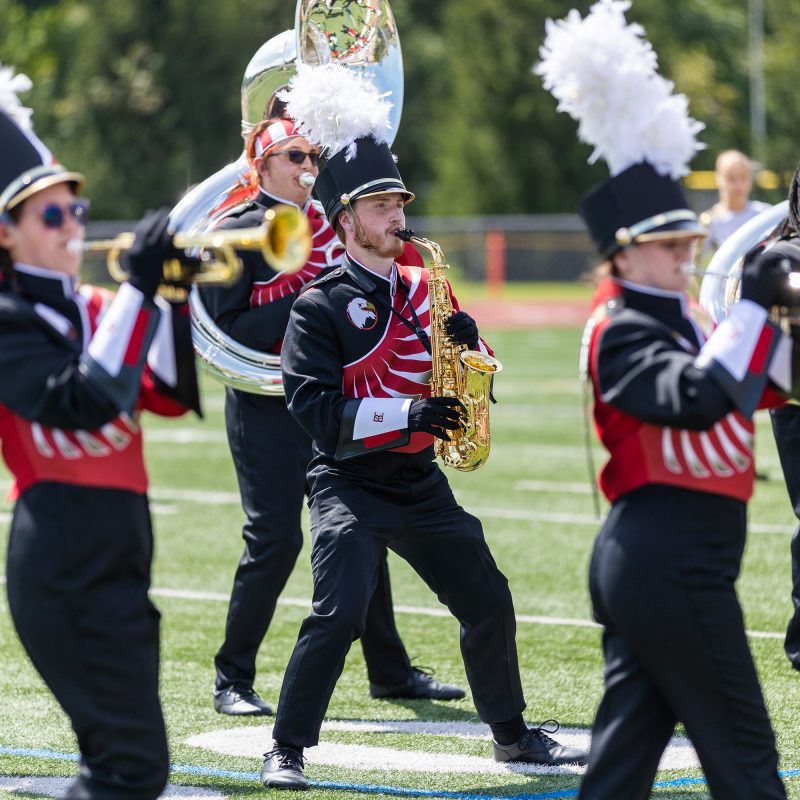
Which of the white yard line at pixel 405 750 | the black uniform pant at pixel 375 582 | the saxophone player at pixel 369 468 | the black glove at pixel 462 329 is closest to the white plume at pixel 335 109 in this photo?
the saxophone player at pixel 369 468

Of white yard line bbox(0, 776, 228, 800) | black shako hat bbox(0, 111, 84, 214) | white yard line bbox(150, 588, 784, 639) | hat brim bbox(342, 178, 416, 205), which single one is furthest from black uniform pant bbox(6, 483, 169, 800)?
white yard line bbox(150, 588, 784, 639)

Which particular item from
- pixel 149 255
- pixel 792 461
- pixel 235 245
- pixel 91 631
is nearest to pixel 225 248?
pixel 235 245

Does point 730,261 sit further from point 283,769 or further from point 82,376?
point 82,376

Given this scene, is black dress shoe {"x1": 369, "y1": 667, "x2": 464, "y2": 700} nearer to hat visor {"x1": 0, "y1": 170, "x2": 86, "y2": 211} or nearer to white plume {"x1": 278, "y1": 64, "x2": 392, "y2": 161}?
white plume {"x1": 278, "y1": 64, "x2": 392, "y2": 161}

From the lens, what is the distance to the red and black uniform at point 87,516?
354 centimetres

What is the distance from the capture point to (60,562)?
3.60 metres

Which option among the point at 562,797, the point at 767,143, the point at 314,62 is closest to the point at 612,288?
the point at 562,797

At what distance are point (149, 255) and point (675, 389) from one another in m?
1.16

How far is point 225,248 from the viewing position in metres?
3.45

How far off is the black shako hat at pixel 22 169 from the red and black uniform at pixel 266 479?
6.94 feet

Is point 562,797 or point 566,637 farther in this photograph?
point 566,637

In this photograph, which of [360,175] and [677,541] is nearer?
[677,541]

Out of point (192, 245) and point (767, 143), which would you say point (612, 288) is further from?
point (767, 143)

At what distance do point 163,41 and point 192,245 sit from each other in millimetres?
41612
